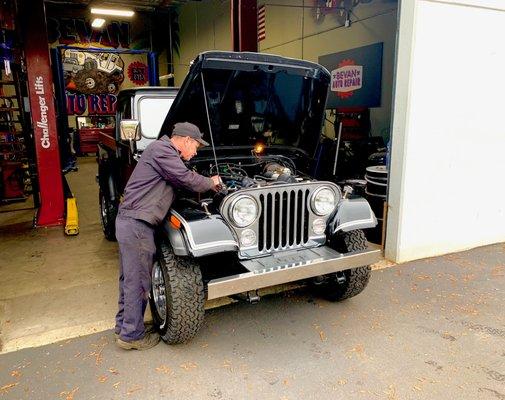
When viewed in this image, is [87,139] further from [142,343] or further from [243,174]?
[142,343]

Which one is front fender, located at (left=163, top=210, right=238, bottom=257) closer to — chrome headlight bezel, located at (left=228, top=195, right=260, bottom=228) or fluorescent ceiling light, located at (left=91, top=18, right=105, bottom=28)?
chrome headlight bezel, located at (left=228, top=195, right=260, bottom=228)

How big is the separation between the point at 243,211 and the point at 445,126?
9.32ft

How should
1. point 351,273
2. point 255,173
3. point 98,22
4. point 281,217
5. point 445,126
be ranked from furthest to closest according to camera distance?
1. point 98,22
2. point 445,126
3. point 255,173
4. point 351,273
5. point 281,217

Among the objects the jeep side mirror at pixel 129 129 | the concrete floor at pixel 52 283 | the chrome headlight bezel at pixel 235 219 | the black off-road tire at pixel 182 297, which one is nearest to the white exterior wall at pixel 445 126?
the chrome headlight bezel at pixel 235 219

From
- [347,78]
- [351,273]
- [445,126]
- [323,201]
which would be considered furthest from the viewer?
[347,78]

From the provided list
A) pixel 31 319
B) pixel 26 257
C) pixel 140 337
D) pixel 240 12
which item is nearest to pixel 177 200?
pixel 140 337

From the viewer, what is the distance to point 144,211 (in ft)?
8.89

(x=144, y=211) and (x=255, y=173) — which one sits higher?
(x=255, y=173)

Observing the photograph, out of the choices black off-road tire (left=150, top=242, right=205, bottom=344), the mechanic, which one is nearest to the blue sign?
the mechanic

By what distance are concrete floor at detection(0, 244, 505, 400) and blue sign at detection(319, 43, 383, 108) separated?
6159mm

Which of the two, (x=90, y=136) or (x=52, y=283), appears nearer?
(x=52, y=283)

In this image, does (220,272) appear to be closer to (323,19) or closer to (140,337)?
(140,337)

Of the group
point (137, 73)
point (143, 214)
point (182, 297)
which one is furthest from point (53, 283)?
point (137, 73)

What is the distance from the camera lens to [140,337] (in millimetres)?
2824
